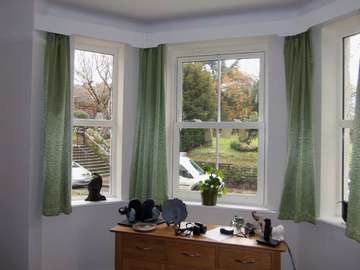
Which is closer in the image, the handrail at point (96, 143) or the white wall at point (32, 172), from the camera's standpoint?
the white wall at point (32, 172)

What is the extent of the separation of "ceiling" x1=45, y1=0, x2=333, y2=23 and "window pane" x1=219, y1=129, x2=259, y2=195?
1080mm

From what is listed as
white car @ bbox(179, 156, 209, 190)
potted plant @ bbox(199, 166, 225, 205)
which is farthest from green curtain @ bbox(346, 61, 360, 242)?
white car @ bbox(179, 156, 209, 190)

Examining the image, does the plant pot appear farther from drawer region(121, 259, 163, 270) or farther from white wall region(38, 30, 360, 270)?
drawer region(121, 259, 163, 270)

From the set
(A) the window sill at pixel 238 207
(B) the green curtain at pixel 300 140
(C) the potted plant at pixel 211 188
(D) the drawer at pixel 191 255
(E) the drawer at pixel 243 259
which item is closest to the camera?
(E) the drawer at pixel 243 259

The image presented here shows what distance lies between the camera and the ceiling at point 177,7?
2797mm

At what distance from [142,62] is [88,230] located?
5.42ft

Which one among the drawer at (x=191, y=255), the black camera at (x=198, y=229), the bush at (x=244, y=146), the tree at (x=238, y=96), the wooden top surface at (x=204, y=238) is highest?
the tree at (x=238, y=96)

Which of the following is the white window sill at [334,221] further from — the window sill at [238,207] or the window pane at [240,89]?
the window pane at [240,89]

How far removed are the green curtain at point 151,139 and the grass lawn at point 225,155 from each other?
361 mm

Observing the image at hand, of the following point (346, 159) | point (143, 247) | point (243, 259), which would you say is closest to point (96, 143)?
point (143, 247)

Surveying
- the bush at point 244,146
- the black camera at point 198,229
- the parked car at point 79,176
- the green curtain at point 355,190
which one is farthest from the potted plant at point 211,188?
the green curtain at point 355,190

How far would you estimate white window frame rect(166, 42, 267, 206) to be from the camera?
3121 mm

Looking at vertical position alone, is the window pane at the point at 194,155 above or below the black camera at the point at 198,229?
above

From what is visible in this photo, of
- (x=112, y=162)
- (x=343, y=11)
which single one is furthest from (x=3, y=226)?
(x=343, y=11)
